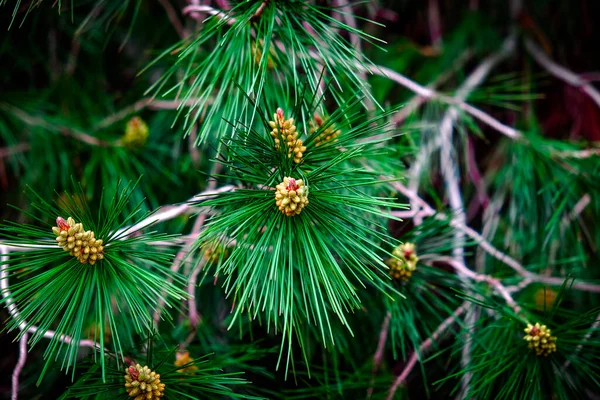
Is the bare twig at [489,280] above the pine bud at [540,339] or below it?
above

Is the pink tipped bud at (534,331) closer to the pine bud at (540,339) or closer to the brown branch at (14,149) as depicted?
the pine bud at (540,339)

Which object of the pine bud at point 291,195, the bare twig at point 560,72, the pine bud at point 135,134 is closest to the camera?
the pine bud at point 291,195

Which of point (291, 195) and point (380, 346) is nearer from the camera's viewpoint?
point (291, 195)

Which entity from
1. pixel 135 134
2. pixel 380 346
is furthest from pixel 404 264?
pixel 135 134

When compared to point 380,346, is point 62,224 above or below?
above

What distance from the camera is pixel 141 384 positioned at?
0.54 m

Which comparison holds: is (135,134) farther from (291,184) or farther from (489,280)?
(489,280)

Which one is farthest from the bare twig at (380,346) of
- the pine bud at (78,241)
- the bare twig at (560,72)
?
the bare twig at (560,72)

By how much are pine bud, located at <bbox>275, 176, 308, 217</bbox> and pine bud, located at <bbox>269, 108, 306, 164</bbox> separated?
4 cm

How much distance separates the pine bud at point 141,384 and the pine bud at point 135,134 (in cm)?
50

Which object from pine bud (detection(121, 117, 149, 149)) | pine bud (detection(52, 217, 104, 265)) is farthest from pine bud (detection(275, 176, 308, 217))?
pine bud (detection(121, 117, 149, 149))

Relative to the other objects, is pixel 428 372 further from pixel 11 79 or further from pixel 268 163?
pixel 11 79

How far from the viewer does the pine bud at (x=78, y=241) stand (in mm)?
512

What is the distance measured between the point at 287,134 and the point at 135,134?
500mm
